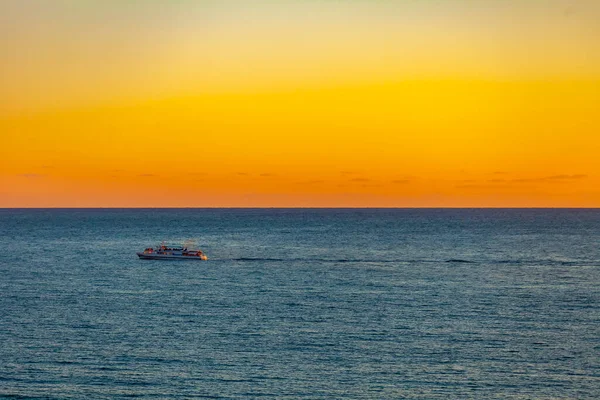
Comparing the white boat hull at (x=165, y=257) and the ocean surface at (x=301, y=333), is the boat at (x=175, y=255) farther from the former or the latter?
the ocean surface at (x=301, y=333)

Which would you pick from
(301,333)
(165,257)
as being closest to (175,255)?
(165,257)

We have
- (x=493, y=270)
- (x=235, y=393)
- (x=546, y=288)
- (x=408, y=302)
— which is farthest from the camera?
(x=493, y=270)

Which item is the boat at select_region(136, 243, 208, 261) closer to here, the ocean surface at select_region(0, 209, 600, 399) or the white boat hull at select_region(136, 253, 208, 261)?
the white boat hull at select_region(136, 253, 208, 261)

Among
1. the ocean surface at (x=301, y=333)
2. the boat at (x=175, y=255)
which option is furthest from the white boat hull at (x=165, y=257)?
the ocean surface at (x=301, y=333)

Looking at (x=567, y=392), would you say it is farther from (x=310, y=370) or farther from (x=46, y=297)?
(x=46, y=297)

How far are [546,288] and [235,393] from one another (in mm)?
67609

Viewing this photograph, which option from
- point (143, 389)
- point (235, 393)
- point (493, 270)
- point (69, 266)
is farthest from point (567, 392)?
point (69, 266)

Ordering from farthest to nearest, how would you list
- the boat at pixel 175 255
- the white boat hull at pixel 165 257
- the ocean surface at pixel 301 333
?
the boat at pixel 175 255 → the white boat hull at pixel 165 257 → the ocean surface at pixel 301 333

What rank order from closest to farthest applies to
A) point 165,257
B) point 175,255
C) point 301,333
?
1. point 301,333
2. point 175,255
3. point 165,257

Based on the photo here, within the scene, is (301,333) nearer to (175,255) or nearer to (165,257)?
(175,255)

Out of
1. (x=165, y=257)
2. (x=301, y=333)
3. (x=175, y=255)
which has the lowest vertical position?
(x=301, y=333)

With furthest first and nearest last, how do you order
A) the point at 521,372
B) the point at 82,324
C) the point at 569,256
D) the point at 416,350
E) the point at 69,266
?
the point at 569,256
the point at 69,266
the point at 82,324
the point at 416,350
the point at 521,372

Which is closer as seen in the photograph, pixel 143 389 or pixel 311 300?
pixel 143 389

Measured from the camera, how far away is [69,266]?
150 m
